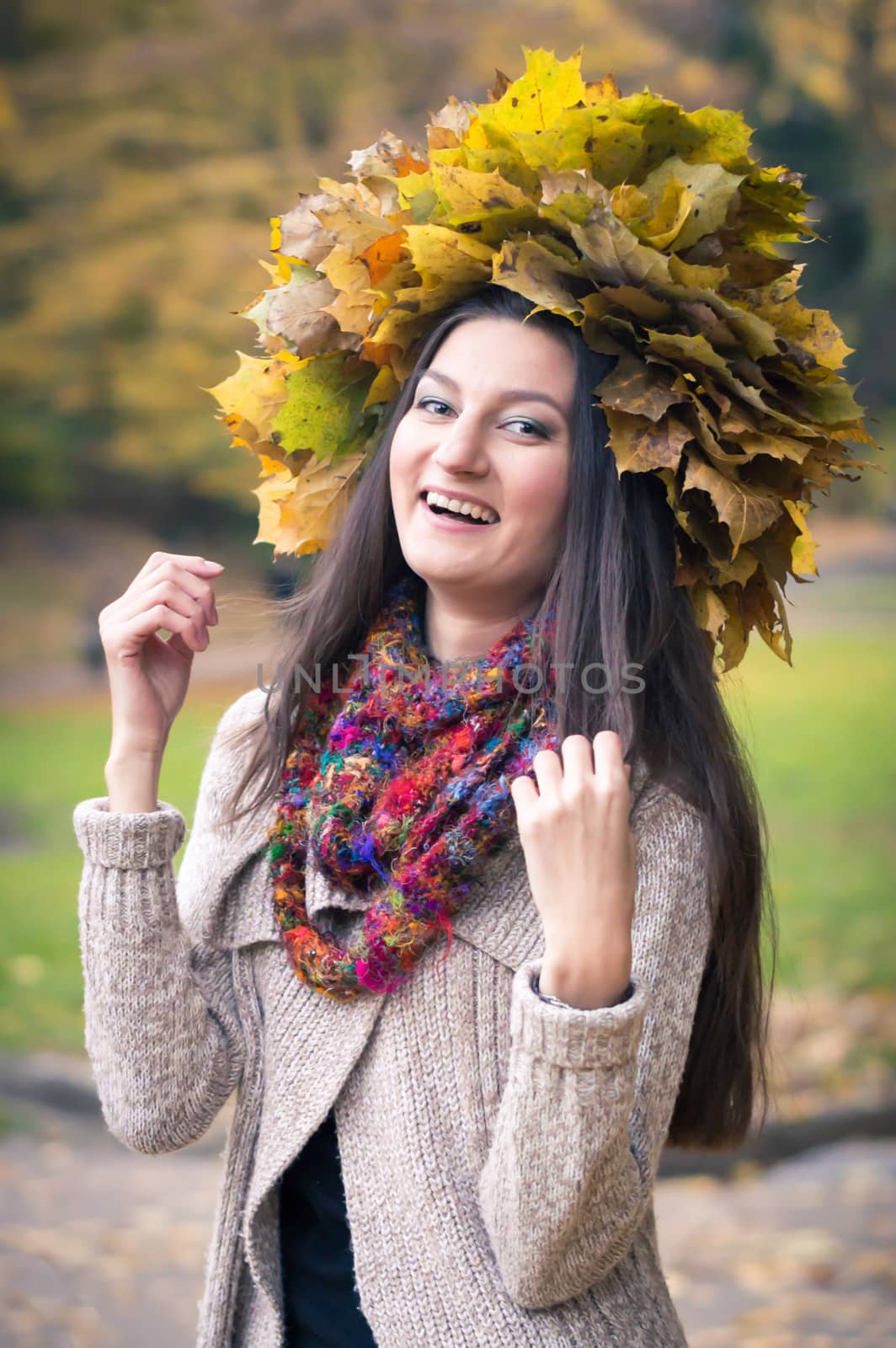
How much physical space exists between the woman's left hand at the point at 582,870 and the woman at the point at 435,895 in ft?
0.21

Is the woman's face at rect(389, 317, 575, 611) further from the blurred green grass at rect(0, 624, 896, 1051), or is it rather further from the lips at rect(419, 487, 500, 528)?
the blurred green grass at rect(0, 624, 896, 1051)

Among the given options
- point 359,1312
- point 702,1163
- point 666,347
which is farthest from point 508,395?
point 702,1163

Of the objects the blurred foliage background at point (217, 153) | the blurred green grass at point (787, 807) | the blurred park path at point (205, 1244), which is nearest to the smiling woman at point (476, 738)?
the blurred park path at point (205, 1244)

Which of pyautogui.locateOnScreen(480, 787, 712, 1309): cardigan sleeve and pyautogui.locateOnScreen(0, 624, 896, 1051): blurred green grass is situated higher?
pyautogui.locateOnScreen(0, 624, 896, 1051): blurred green grass

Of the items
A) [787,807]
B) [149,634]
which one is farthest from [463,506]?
[787,807]

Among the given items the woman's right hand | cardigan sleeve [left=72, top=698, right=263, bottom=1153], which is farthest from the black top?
the woman's right hand

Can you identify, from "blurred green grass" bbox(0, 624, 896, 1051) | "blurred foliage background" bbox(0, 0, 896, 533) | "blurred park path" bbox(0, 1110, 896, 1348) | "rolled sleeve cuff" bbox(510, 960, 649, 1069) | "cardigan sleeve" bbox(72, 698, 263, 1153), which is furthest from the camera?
"blurred foliage background" bbox(0, 0, 896, 533)

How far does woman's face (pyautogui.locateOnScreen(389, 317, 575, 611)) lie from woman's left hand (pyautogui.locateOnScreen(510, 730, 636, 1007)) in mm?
307

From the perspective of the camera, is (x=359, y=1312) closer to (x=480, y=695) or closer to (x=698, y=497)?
A: (x=480, y=695)

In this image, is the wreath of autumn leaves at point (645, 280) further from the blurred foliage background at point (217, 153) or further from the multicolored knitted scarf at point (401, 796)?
the blurred foliage background at point (217, 153)

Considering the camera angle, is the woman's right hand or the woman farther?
the woman's right hand

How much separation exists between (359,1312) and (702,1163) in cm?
296

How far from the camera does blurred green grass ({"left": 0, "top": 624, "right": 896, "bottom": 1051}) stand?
4.55 m

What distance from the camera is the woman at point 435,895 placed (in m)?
1.33
